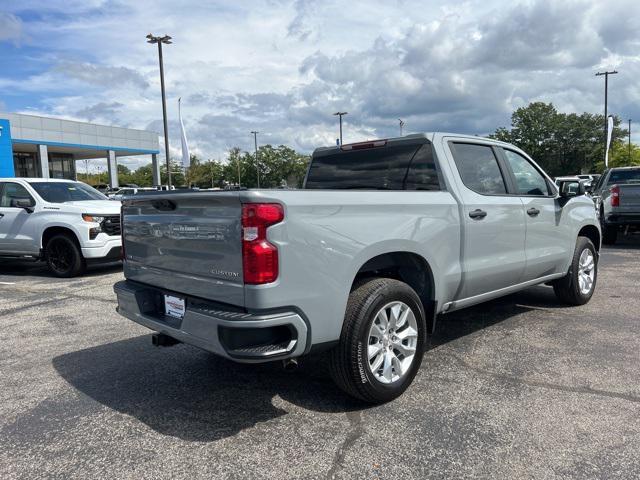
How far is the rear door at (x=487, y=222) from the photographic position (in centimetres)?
420

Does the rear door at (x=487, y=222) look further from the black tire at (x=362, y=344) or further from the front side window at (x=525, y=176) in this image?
the black tire at (x=362, y=344)

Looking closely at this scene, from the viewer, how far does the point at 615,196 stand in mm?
11000

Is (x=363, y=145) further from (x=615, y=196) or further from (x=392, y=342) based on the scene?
(x=615, y=196)

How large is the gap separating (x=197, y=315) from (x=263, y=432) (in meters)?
0.82

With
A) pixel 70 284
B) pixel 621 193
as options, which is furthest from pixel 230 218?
pixel 621 193

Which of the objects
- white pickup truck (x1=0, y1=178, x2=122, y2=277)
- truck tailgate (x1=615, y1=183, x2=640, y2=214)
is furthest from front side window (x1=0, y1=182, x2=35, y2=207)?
truck tailgate (x1=615, y1=183, x2=640, y2=214)

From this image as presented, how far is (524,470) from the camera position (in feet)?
8.79

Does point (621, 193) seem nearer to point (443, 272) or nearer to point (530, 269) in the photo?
point (530, 269)

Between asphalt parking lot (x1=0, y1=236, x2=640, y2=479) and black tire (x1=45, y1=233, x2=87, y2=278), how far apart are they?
3.58m

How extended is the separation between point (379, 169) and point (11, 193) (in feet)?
26.1

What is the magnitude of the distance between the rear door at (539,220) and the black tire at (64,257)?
7110 mm

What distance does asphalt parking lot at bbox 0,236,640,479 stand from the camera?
2.78m

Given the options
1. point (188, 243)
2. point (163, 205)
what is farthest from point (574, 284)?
point (163, 205)

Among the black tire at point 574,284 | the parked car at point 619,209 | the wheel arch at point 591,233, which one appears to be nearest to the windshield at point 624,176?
the parked car at point 619,209
